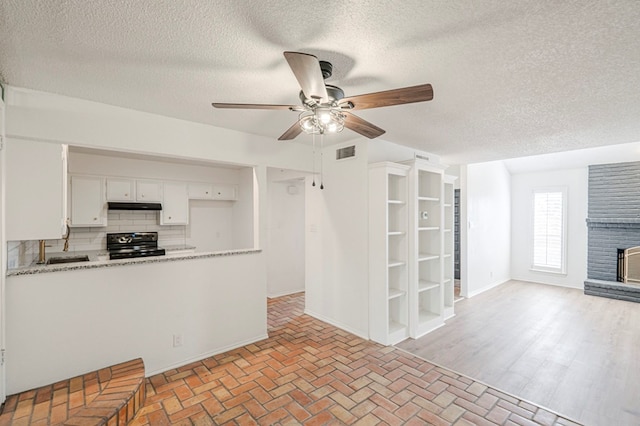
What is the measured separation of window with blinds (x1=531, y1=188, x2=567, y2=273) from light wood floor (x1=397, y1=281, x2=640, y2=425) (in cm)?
121

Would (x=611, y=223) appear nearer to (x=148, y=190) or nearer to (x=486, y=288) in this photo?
(x=486, y=288)

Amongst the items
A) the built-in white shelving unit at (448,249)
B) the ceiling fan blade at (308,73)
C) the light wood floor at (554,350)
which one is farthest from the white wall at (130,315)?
the built-in white shelving unit at (448,249)

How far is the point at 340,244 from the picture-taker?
4082 mm

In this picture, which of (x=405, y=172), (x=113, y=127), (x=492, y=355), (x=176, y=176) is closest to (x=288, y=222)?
(x=176, y=176)

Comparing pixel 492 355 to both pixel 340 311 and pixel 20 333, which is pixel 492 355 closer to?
pixel 340 311

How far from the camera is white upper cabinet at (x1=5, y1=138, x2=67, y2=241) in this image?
2248mm

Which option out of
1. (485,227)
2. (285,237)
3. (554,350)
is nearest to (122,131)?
(285,237)

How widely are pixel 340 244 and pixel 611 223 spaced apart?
220 inches

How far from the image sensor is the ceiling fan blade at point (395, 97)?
163 centimetres

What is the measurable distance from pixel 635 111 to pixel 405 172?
2168mm

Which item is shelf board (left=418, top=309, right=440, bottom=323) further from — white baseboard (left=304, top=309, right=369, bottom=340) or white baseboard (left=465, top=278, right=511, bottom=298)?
white baseboard (left=465, top=278, right=511, bottom=298)

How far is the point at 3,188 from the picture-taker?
2158 millimetres

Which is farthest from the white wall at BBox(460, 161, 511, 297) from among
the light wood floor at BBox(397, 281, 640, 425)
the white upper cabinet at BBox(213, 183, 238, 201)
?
the white upper cabinet at BBox(213, 183, 238, 201)

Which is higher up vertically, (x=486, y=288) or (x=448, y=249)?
(x=448, y=249)
